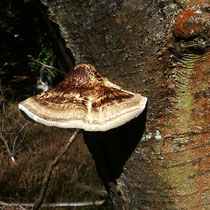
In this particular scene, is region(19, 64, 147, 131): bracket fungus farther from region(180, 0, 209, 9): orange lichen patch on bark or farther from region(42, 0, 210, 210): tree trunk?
region(180, 0, 209, 9): orange lichen patch on bark

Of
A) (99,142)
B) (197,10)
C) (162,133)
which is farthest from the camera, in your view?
(99,142)

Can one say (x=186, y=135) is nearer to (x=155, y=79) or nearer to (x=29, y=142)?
(x=155, y=79)

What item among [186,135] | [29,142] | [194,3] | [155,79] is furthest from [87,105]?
[29,142]

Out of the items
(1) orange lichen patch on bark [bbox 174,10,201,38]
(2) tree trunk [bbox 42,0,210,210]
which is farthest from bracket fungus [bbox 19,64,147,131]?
(1) orange lichen patch on bark [bbox 174,10,201,38]

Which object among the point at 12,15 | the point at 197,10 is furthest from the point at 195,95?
the point at 12,15

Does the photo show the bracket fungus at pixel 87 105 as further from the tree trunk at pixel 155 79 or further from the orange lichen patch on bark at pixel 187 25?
the orange lichen patch on bark at pixel 187 25

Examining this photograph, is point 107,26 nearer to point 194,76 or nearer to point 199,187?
point 194,76
